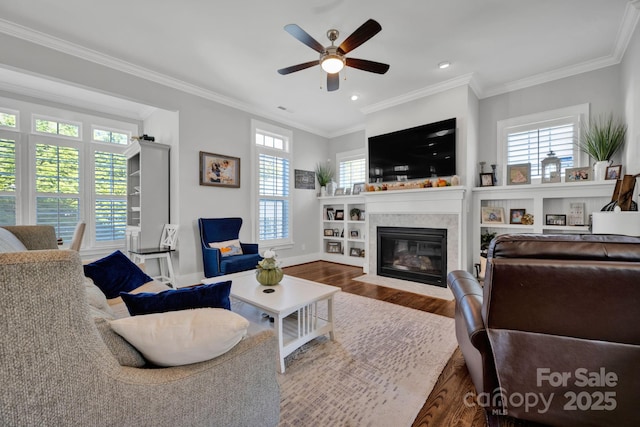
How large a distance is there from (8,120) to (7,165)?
62 centimetres

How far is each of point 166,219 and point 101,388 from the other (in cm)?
372

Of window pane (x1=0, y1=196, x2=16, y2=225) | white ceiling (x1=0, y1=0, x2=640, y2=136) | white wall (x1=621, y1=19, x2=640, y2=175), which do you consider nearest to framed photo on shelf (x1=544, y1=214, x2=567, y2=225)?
white wall (x1=621, y1=19, x2=640, y2=175)

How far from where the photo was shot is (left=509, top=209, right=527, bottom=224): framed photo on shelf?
12.0 ft

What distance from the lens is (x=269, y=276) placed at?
232cm

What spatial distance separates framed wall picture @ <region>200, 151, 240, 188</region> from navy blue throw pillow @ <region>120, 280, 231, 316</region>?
10.7ft

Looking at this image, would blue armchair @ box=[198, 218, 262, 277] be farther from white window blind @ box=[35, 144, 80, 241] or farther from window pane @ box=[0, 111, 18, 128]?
window pane @ box=[0, 111, 18, 128]

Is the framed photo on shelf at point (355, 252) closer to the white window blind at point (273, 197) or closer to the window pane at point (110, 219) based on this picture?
the white window blind at point (273, 197)

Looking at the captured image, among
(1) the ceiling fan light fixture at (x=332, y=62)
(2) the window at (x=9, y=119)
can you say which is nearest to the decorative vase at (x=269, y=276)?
(1) the ceiling fan light fixture at (x=332, y=62)

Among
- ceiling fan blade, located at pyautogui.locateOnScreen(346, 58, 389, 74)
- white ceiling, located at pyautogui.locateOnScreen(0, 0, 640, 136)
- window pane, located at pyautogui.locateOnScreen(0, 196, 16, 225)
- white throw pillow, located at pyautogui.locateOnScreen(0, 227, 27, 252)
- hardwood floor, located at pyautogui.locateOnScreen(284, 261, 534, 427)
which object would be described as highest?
white ceiling, located at pyautogui.locateOnScreen(0, 0, 640, 136)

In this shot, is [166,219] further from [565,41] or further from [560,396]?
[565,41]

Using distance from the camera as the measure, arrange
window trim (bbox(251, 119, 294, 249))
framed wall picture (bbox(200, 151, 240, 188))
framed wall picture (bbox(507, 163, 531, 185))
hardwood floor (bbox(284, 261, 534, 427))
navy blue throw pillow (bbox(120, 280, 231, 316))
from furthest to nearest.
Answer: window trim (bbox(251, 119, 294, 249)) → framed wall picture (bbox(200, 151, 240, 188)) → framed wall picture (bbox(507, 163, 531, 185)) → hardwood floor (bbox(284, 261, 534, 427)) → navy blue throw pillow (bbox(120, 280, 231, 316))

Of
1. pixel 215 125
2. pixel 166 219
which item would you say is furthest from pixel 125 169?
pixel 215 125

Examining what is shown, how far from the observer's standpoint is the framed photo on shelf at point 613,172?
2.91m

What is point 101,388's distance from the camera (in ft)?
2.21
